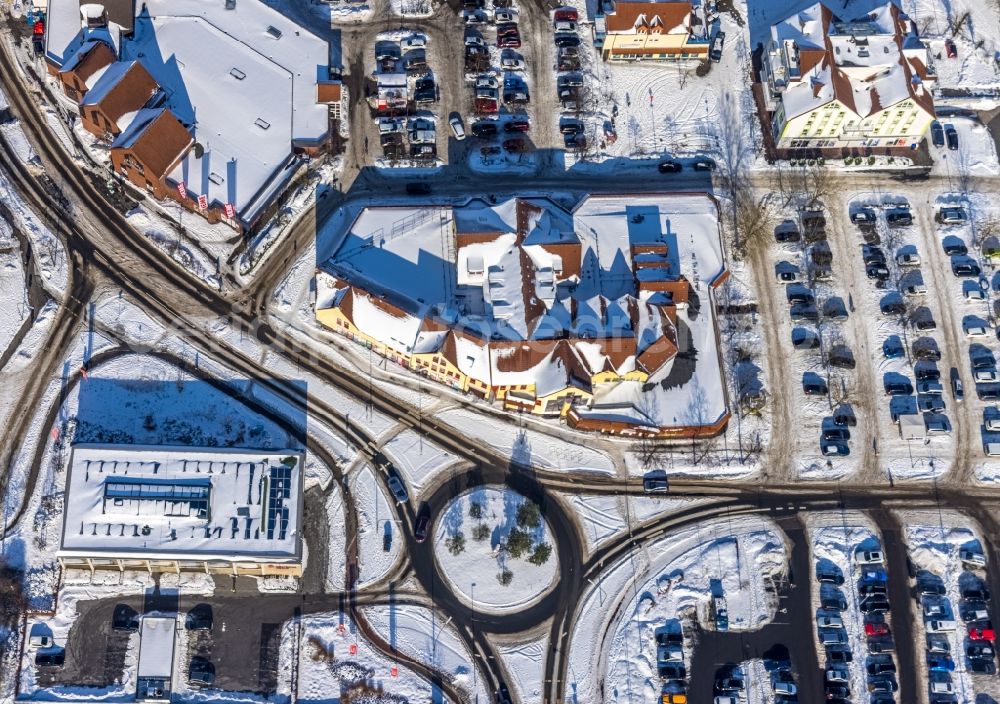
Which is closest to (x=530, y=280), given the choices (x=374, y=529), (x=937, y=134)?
(x=374, y=529)

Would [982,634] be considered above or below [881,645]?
above

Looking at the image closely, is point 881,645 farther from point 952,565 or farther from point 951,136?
point 951,136

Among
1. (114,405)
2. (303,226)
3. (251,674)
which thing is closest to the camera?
(251,674)

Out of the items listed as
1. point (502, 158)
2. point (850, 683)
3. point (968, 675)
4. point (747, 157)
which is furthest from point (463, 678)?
point (747, 157)

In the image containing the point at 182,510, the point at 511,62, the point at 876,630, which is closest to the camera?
the point at 182,510

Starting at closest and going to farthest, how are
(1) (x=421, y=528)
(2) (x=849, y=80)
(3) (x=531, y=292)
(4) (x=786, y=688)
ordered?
1. (4) (x=786, y=688)
2. (1) (x=421, y=528)
3. (3) (x=531, y=292)
4. (2) (x=849, y=80)

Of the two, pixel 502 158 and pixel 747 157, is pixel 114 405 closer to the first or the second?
pixel 502 158
